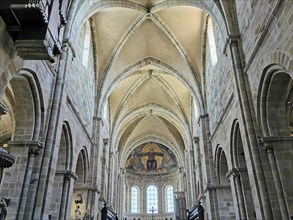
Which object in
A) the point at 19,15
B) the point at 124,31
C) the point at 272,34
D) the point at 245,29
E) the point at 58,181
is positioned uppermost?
the point at 124,31

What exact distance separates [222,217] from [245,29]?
958 cm

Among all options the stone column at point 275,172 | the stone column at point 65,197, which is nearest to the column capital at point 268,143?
the stone column at point 275,172

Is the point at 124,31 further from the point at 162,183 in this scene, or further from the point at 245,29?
the point at 162,183

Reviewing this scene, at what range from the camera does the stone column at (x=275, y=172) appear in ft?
27.2

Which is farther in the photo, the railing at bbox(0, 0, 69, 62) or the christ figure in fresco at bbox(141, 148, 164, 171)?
the christ figure in fresco at bbox(141, 148, 164, 171)

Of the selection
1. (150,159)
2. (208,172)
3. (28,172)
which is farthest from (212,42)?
(150,159)

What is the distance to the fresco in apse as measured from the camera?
122ft

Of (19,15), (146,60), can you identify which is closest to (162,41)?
(146,60)

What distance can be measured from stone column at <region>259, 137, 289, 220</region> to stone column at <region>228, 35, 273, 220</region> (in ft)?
1.07

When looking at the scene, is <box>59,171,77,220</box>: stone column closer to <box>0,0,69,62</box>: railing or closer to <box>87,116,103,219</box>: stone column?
<box>87,116,103,219</box>: stone column

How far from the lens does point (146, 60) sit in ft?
71.1

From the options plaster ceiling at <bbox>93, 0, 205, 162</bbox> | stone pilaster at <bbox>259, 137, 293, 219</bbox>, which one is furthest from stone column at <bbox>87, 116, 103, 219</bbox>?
stone pilaster at <bbox>259, 137, 293, 219</bbox>

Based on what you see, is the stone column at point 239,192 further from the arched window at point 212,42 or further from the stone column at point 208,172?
the arched window at point 212,42

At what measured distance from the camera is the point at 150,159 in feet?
122
